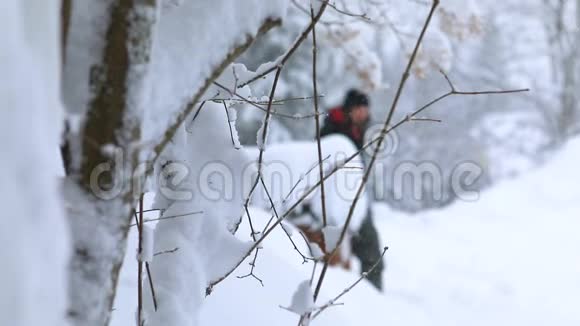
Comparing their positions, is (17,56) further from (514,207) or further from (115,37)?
(514,207)

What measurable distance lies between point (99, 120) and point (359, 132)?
4.49 m

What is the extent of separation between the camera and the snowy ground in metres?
2.37

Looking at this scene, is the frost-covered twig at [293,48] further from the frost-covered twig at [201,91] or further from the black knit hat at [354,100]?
the black knit hat at [354,100]

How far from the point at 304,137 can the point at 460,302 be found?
784cm

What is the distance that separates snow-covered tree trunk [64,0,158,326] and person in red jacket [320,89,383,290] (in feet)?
13.0

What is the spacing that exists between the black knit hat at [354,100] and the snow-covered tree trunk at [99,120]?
14.0 feet

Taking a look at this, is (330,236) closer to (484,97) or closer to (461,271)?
(461,271)

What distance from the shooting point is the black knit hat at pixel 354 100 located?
5.15 meters

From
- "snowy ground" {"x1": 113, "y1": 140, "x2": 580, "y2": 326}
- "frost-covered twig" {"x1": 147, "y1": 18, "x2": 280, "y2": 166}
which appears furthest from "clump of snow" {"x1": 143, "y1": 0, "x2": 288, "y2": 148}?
"snowy ground" {"x1": 113, "y1": 140, "x2": 580, "y2": 326}

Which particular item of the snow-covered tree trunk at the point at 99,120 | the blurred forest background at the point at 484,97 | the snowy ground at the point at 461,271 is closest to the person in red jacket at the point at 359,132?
the snowy ground at the point at 461,271

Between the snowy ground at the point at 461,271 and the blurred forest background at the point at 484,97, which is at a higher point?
the blurred forest background at the point at 484,97

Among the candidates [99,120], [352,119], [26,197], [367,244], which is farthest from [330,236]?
[352,119]

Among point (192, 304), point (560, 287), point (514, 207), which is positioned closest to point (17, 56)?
point (192, 304)

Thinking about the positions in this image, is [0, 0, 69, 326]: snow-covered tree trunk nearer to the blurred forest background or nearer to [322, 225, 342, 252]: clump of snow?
[322, 225, 342, 252]: clump of snow
